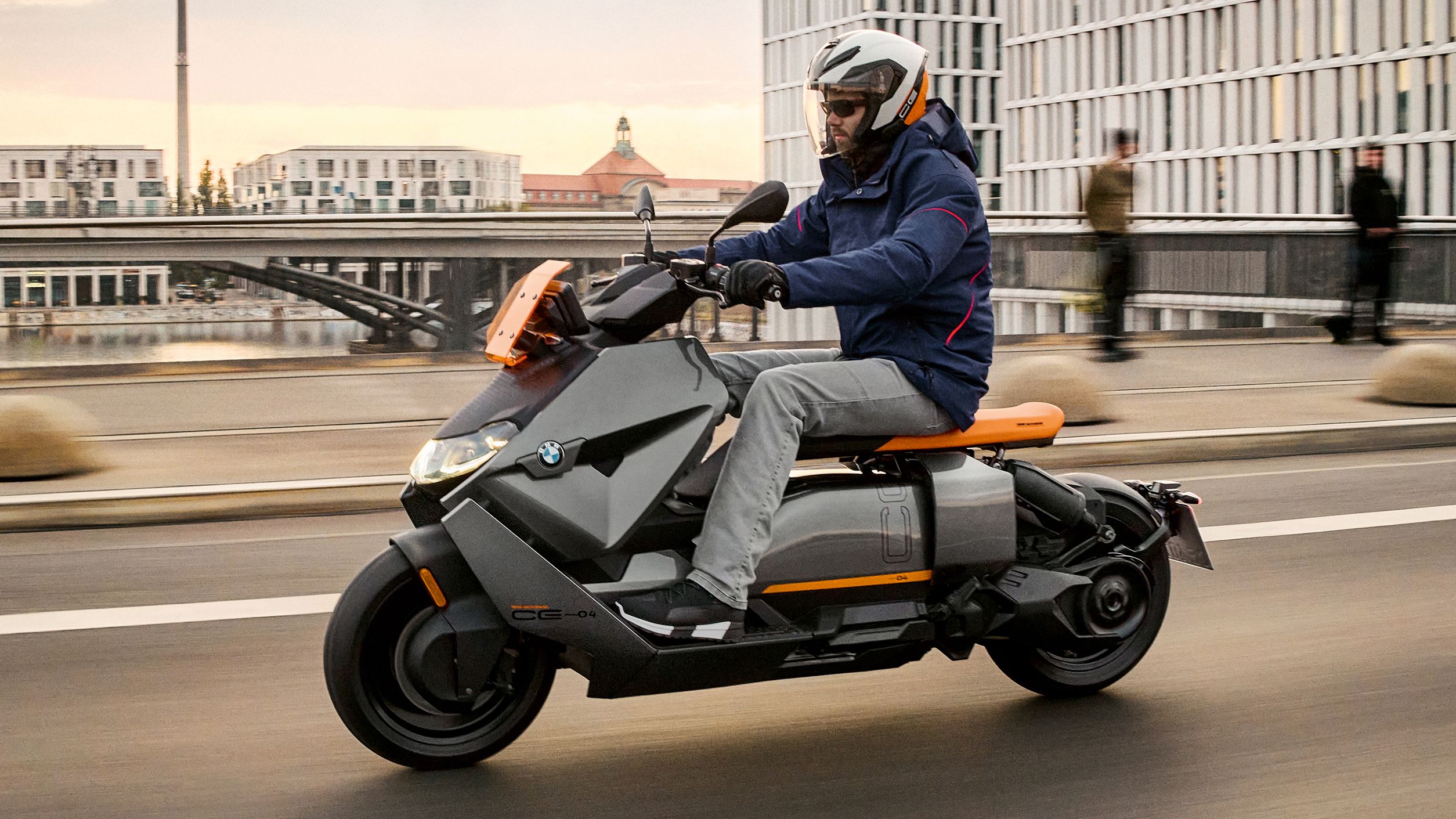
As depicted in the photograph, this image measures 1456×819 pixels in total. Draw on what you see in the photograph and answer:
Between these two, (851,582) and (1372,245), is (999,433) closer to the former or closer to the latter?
(851,582)

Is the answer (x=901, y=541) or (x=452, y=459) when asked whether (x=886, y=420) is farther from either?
(x=452, y=459)

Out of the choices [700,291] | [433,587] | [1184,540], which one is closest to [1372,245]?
[1184,540]

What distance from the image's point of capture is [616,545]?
A: 140 inches

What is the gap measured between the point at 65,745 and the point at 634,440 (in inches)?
65.9

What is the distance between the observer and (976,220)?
3.93 metres

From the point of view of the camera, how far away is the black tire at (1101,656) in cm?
429

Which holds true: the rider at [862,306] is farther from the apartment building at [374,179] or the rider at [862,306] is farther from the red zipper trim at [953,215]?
the apartment building at [374,179]

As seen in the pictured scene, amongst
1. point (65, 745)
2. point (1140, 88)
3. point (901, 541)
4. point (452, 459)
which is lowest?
point (65, 745)

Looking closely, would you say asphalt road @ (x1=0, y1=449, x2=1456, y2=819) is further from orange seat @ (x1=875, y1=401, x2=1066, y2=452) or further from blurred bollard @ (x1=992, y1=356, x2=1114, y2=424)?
blurred bollard @ (x1=992, y1=356, x2=1114, y2=424)

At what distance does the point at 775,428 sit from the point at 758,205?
0.54 meters

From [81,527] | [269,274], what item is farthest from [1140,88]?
[81,527]

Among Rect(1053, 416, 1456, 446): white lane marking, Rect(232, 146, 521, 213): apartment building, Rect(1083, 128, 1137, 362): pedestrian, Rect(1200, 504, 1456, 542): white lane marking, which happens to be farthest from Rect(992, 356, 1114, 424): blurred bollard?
Rect(232, 146, 521, 213): apartment building

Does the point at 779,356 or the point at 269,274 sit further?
the point at 269,274

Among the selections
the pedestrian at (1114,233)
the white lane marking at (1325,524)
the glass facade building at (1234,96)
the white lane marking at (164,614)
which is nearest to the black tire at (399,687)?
the white lane marking at (164,614)
